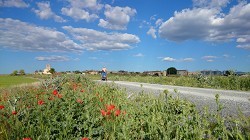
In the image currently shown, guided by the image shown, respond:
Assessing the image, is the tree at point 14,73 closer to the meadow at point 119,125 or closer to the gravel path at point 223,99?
the gravel path at point 223,99

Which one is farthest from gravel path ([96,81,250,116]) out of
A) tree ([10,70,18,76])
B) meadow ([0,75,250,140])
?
tree ([10,70,18,76])

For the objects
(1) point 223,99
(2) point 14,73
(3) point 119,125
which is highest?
(2) point 14,73

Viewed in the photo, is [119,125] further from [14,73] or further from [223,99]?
[14,73]

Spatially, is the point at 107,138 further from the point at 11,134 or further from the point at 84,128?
the point at 11,134

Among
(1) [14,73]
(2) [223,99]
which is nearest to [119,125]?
(2) [223,99]

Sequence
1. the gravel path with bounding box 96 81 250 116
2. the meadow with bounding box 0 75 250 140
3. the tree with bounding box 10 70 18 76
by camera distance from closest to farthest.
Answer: the meadow with bounding box 0 75 250 140
the gravel path with bounding box 96 81 250 116
the tree with bounding box 10 70 18 76

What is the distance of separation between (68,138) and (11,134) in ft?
3.40

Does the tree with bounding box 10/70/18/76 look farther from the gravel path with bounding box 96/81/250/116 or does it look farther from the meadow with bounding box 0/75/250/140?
the meadow with bounding box 0/75/250/140

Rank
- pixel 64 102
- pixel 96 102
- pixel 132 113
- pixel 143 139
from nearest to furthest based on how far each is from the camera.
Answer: pixel 143 139
pixel 132 113
pixel 64 102
pixel 96 102

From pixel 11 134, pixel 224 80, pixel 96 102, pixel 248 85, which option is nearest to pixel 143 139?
pixel 11 134

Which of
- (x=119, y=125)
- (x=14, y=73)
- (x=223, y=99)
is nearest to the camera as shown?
(x=119, y=125)

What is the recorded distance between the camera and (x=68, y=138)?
15.5 ft

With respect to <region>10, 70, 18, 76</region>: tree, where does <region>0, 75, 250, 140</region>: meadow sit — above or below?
below

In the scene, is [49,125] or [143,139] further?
[49,125]
